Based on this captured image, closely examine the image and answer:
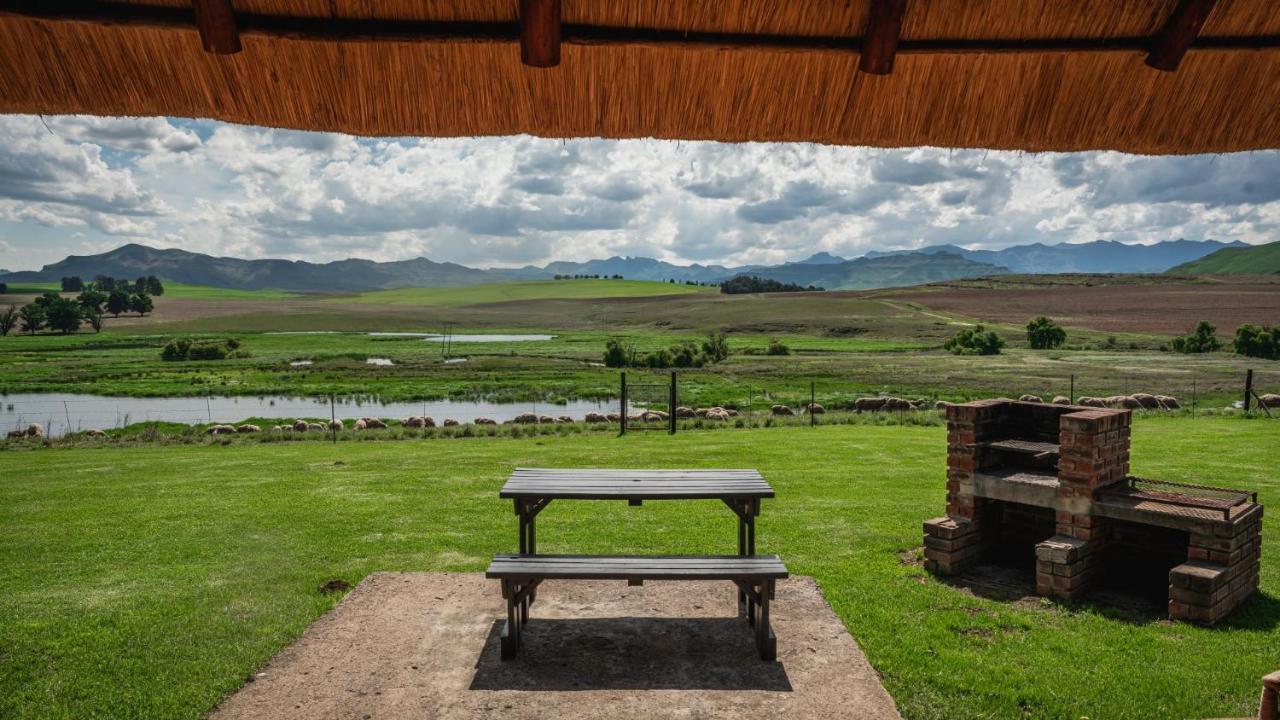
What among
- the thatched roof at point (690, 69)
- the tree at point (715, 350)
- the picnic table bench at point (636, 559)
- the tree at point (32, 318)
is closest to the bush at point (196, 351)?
the tree at point (32, 318)

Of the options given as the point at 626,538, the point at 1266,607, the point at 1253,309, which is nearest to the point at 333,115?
the point at 626,538

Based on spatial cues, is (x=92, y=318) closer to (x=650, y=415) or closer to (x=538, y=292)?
(x=538, y=292)

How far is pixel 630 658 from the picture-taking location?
4.81 metres

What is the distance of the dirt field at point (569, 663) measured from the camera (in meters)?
4.18

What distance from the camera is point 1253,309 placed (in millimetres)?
61656

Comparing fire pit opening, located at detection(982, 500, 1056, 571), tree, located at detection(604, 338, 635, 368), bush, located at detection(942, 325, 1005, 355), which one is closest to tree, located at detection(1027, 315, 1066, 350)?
bush, located at detection(942, 325, 1005, 355)

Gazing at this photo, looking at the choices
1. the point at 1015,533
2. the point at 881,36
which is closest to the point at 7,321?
the point at 1015,533

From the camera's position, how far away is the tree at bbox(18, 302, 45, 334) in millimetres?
81375

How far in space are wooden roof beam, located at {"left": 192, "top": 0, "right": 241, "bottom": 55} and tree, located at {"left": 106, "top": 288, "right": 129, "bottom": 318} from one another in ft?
393

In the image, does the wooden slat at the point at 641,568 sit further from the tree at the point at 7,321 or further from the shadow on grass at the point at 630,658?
the tree at the point at 7,321

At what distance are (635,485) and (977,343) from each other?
57372mm

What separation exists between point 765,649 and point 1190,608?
3.12 meters

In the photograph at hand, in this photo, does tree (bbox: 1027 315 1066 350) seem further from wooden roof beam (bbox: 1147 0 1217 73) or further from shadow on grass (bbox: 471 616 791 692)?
A: wooden roof beam (bbox: 1147 0 1217 73)

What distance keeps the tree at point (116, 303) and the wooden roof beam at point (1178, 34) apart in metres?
122
